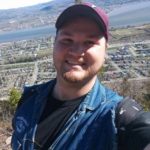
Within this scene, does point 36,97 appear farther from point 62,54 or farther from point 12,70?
point 12,70

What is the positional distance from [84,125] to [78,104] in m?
0.12

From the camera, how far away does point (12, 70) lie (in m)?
38.3

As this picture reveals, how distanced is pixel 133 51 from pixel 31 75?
42.1 feet

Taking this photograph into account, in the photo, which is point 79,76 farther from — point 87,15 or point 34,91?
point 34,91

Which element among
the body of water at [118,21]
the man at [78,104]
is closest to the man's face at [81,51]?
the man at [78,104]

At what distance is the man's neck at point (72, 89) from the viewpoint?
145 centimetres

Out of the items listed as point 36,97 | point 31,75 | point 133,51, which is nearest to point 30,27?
point 133,51

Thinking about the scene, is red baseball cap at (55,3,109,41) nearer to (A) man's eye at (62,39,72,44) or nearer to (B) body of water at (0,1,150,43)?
(A) man's eye at (62,39,72,44)

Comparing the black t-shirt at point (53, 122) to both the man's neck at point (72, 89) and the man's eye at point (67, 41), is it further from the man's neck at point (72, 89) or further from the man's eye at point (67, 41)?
the man's eye at point (67, 41)

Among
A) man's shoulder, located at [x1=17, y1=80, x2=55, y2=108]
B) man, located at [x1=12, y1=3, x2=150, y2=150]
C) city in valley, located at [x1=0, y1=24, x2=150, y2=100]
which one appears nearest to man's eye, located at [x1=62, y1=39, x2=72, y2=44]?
man, located at [x1=12, y1=3, x2=150, y2=150]

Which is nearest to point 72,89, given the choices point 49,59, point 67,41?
point 67,41

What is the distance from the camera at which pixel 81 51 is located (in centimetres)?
142

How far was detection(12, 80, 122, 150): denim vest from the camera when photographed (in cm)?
129

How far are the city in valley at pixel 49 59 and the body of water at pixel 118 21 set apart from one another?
7978 mm
